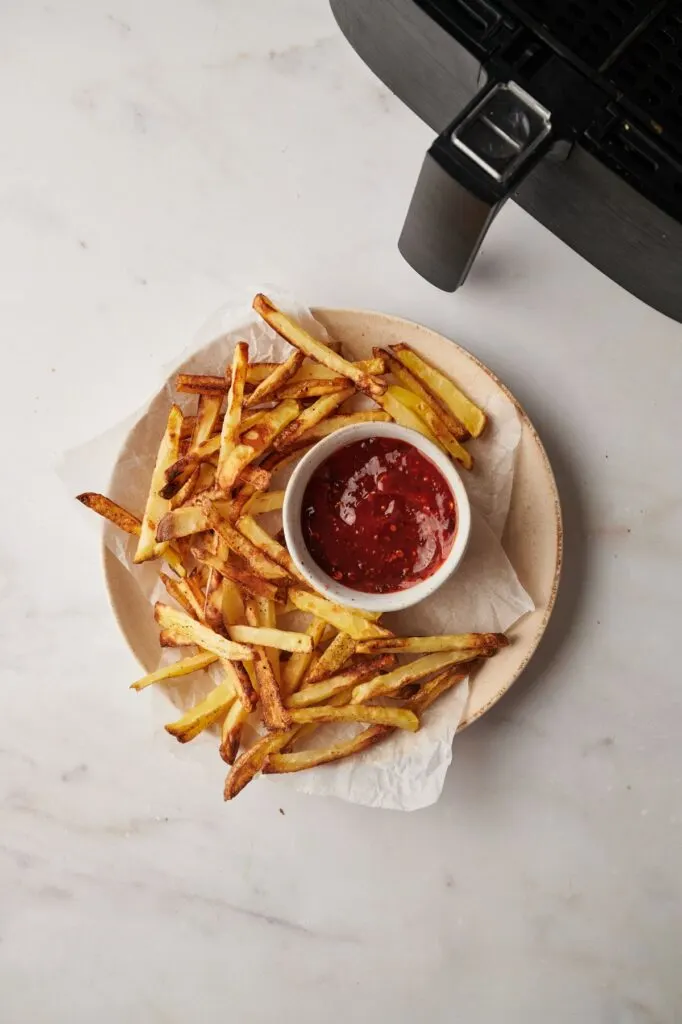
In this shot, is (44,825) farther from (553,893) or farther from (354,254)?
(354,254)

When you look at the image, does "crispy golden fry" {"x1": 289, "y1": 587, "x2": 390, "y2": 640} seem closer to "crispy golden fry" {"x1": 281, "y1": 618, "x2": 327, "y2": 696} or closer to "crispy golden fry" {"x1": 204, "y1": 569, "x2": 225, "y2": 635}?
"crispy golden fry" {"x1": 281, "y1": 618, "x2": 327, "y2": 696}

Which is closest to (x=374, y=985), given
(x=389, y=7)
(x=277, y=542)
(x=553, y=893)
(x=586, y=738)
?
(x=553, y=893)

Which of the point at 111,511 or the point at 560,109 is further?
the point at 111,511

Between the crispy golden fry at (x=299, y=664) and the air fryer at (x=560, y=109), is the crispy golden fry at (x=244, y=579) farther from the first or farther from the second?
the air fryer at (x=560, y=109)

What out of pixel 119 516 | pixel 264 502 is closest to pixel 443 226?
pixel 264 502

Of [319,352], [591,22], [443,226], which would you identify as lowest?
[319,352]

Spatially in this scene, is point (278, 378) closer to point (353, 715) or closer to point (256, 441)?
point (256, 441)

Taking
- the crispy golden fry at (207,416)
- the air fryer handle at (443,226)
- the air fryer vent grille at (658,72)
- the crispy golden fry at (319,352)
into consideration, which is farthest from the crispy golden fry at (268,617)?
the air fryer vent grille at (658,72)
